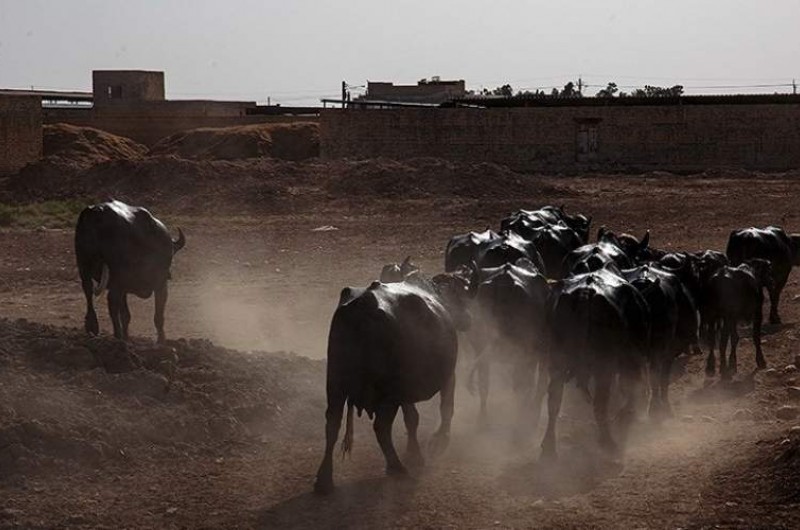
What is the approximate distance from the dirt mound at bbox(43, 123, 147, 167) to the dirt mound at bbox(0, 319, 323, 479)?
36.4 m

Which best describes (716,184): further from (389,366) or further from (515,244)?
(389,366)

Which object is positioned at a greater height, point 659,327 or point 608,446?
point 659,327

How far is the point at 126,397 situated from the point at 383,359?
10.2 feet

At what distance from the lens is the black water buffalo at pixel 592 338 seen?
35.3ft

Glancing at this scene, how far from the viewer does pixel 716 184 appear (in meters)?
40.8

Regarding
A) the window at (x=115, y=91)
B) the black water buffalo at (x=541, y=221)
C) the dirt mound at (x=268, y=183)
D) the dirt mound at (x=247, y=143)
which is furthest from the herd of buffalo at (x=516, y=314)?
the window at (x=115, y=91)

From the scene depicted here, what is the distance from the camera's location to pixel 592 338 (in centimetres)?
1080

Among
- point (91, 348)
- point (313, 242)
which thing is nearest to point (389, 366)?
point (91, 348)

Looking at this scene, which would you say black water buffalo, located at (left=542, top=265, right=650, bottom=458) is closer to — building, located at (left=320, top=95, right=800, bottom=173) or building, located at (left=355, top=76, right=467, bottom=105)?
building, located at (left=320, top=95, right=800, bottom=173)

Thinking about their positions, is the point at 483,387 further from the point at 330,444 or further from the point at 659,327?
the point at 330,444

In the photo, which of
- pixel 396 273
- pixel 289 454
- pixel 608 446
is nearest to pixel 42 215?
pixel 396 273

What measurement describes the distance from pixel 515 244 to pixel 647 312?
377cm

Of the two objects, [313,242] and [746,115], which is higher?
[746,115]

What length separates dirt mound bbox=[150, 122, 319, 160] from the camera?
5175 centimetres
